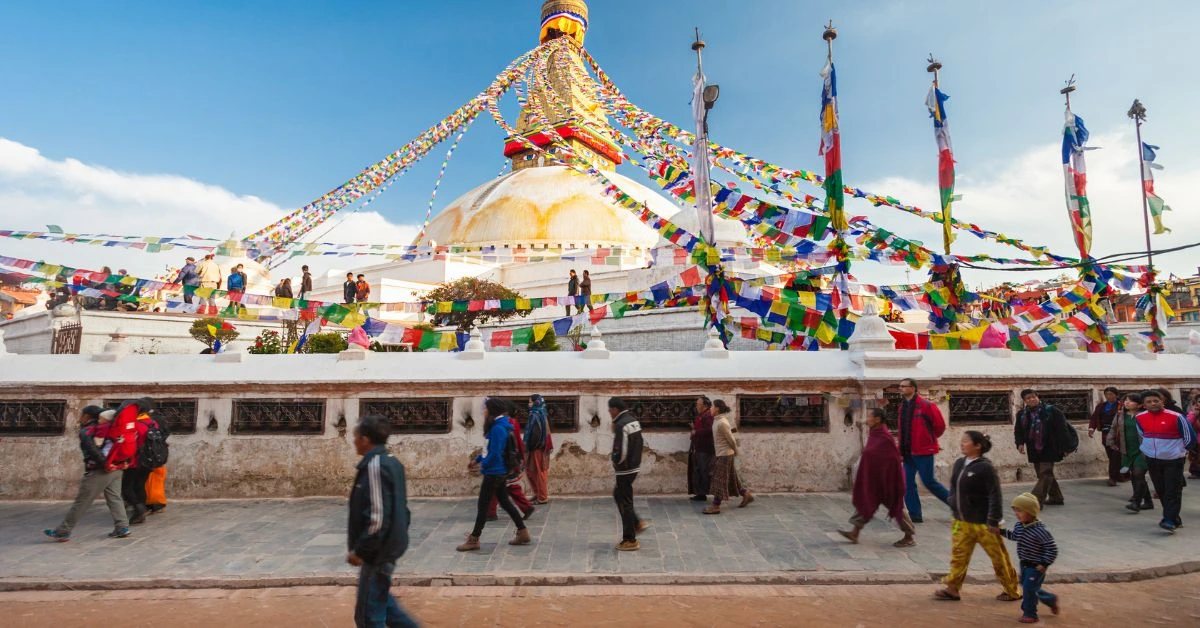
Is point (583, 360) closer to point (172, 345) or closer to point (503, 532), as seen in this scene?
point (503, 532)

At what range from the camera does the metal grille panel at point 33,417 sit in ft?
23.1

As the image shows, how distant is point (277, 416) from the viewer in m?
6.98

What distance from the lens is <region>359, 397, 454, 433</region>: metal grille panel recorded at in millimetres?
6969

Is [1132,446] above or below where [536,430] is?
below

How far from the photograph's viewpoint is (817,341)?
1028cm

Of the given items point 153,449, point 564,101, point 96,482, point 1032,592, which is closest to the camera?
point 1032,592

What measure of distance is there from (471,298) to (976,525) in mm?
19370

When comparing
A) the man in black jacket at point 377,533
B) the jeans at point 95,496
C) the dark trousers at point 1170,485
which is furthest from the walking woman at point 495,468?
the dark trousers at point 1170,485

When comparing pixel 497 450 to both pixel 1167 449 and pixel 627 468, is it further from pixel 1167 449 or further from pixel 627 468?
pixel 1167 449

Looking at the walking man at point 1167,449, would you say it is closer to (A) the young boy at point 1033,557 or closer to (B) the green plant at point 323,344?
(A) the young boy at point 1033,557

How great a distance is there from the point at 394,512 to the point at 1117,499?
7.56m

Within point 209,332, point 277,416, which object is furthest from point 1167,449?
point 209,332

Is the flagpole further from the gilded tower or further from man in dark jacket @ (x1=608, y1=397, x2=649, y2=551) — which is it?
the gilded tower

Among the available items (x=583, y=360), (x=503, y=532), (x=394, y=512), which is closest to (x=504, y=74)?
(x=583, y=360)
